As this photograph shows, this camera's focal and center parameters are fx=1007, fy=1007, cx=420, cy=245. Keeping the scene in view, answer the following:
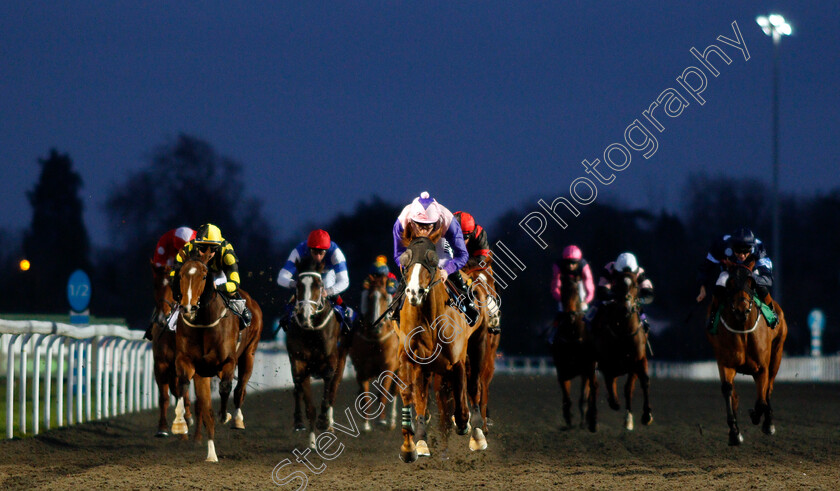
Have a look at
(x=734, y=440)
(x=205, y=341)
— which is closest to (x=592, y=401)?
(x=734, y=440)

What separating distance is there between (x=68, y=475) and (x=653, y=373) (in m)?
37.0

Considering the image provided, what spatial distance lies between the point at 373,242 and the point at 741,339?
3639cm

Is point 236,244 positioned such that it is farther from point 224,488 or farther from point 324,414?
point 224,488

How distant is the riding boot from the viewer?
8070 millimetres

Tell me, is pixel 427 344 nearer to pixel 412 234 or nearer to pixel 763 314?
pixel 412 234

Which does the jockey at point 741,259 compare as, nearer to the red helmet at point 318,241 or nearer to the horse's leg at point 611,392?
the horse's leg at point 611,392

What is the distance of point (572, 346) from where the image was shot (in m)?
12.3

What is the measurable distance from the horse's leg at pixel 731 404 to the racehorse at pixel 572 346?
1.81m

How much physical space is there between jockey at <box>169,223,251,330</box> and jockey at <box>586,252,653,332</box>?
179 inches

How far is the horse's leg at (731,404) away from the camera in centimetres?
1005

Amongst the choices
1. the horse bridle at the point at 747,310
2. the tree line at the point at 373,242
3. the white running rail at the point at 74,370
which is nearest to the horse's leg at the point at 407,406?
the white running rail at the point at 74,370

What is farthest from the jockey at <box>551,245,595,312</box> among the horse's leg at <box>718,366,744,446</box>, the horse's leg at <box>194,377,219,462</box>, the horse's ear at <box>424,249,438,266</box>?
the horse's ear at <box>424,249,438,266</box>

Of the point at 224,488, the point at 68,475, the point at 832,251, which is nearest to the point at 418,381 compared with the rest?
the point at 224,488

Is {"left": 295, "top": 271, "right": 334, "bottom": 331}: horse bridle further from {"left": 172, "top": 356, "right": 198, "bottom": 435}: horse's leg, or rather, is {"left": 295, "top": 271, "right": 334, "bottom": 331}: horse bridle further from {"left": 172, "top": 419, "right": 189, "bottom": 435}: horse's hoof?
{"left": 172, "top": 419, "right": 189, "bottom": 435}: horse's hoof
